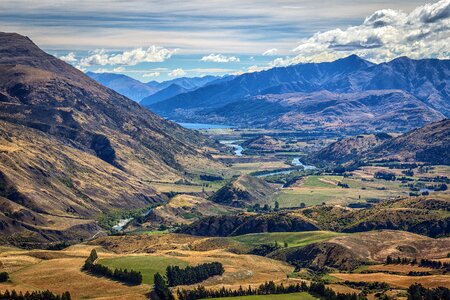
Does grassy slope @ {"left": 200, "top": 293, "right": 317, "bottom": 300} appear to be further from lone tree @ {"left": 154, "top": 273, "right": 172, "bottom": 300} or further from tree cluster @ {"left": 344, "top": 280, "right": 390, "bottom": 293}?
lone tree @ {"left": 154, "top": 273, "right": 172, "bottom": 300}

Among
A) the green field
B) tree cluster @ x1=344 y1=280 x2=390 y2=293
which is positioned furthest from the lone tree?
tree cluster @ x1=344 y1=280 x2=390 y2=293

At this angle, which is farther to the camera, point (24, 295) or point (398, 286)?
point (398, 286)

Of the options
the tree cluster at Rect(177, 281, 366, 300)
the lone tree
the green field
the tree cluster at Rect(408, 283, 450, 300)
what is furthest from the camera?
the tree cluster at Rect(177, 281, 366, 300)

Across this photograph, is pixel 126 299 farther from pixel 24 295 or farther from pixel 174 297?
pixel 24 295

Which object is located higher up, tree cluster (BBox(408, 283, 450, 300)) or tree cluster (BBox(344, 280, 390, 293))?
tree cluster (BBox(408, 283, 450, 300))

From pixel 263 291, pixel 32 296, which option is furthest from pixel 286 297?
pixel 32 296

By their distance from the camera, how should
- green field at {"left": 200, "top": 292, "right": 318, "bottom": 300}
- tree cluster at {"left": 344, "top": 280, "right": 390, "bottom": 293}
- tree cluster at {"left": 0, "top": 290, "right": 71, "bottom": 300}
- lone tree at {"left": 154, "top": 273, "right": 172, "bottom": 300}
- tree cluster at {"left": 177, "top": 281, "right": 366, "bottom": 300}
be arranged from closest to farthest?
1. tree cluster at {"left": 0, "top": 290, "right": 71, "bottom": 300}
2. lone tree at {"left": 154, "top": 273, "right": 172, "bottom": 300}
3. green field at {"left": 200, "top": 292, "right": 318, "bottom": 300}
4. tree cluster at {"left": 177, "top": 281, "right": 366, "bottom": 300}
5. tree cluster at {"left": 344, "top": 280, "right": 390, "bottom": 293}

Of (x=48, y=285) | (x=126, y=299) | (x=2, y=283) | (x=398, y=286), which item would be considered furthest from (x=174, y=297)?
(x=398, y=286)

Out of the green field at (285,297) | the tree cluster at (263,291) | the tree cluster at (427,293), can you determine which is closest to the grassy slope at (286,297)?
the green field at (285,297)

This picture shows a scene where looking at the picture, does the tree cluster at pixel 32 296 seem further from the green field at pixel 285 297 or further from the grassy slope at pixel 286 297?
the grassy slope at pixel 286 297
